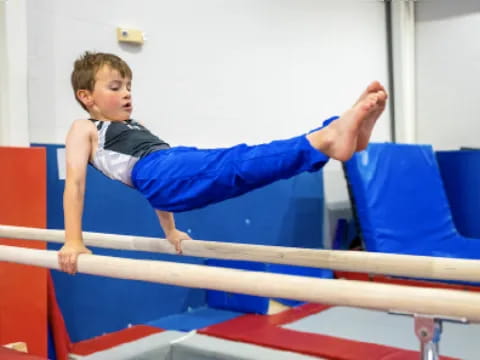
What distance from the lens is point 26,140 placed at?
8.70 ft

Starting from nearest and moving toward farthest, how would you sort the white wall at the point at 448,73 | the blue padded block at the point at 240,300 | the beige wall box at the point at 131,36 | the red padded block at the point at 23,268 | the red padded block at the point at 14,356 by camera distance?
the red padded block at the point at 14,356 < the red padded block at the point at 23,268 < the beige wall box at the point at 131,36 < the blue padded block at the point at 240,300 < the white wall at the point at 448,73

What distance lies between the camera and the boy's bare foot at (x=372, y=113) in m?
1.40

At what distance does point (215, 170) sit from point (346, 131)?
0.43 m

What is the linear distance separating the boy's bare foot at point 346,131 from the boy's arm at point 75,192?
810 mm

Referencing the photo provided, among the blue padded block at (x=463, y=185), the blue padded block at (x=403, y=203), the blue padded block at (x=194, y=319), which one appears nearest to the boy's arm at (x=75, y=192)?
the blue padded block at (x=194, y=319)

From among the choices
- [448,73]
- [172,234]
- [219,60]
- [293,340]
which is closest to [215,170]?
[172,234]

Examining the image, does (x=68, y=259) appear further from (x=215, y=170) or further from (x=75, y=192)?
(x=215, y=170)

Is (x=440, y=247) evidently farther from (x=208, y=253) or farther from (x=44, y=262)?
(x=44, y=262)

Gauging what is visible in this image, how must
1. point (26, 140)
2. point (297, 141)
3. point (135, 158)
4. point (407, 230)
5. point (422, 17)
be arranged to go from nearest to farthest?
point (297, 141)
point (135, 158)
point (26, 140)
point (407, 230)
point (422, 17)

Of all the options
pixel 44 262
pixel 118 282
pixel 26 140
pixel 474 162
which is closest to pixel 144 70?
pixel 26 140

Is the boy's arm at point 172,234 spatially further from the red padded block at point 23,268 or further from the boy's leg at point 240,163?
the red padded block at point 23,268

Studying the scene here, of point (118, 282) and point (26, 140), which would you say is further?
point (118, 282)

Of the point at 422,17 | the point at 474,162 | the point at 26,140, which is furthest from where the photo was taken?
the point at 422,17

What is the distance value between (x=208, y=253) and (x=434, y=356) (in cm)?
79
